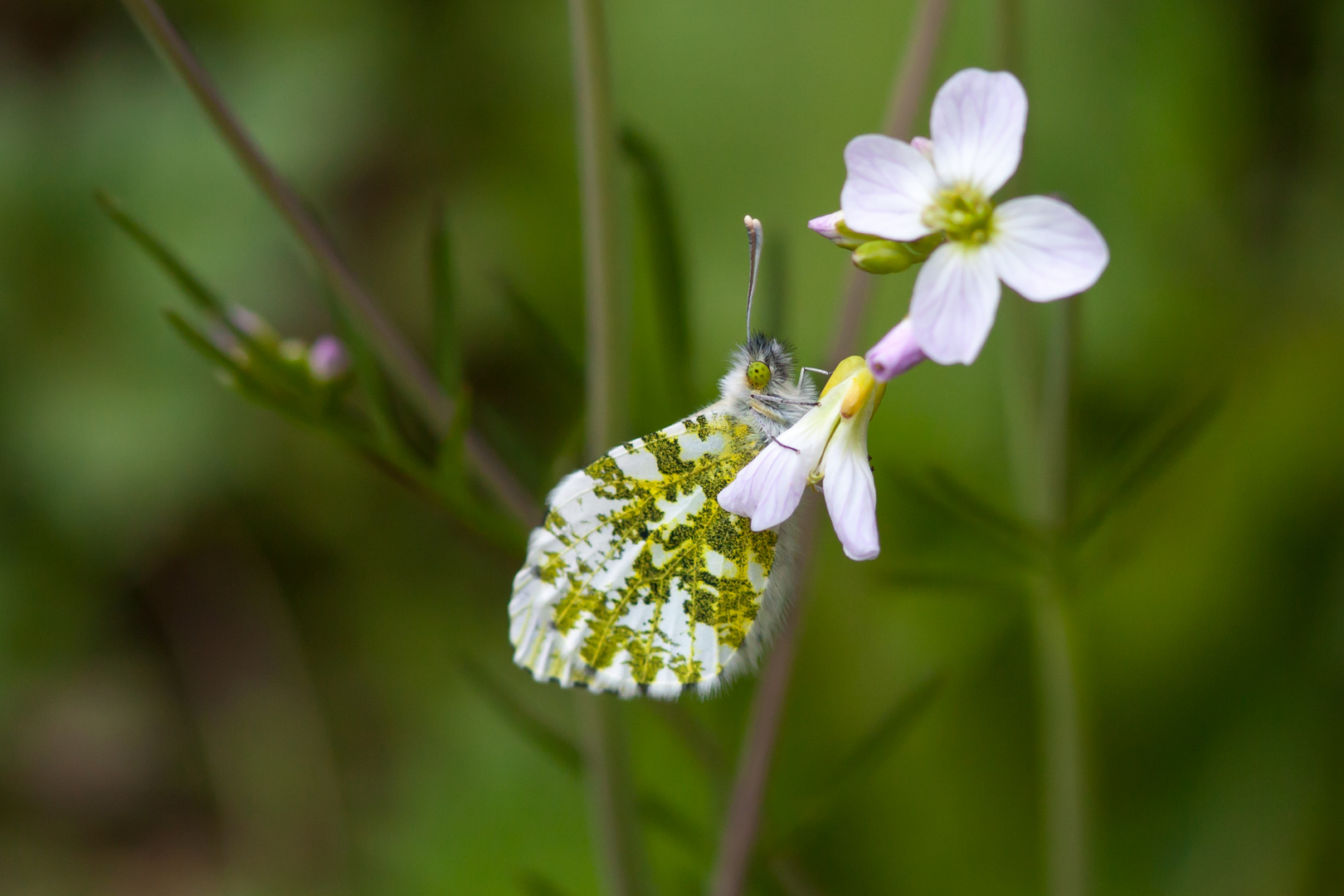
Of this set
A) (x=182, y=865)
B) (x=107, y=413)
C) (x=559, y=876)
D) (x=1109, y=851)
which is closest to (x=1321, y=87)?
(x=1109, y=851)

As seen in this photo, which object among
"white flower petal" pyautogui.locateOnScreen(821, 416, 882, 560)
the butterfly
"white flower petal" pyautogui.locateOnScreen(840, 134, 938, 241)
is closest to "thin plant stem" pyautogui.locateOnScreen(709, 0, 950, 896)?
the butterfly

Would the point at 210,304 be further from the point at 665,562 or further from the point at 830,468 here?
the point at 830,468

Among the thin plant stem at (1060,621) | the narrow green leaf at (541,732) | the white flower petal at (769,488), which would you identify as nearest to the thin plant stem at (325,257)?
the narrow green leaf at (541,732)

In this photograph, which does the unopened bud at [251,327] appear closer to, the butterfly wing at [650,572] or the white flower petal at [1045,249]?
the butterfly wing at [650,572]

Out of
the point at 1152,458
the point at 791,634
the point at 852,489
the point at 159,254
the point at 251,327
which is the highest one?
the point at 159,254

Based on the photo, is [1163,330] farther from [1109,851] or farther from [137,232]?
[137,232]

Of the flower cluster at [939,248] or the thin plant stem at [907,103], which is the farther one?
the thin plant stem at [907,103]

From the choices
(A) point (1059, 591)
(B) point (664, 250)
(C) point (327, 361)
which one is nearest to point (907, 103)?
(B) point (664, 250)
